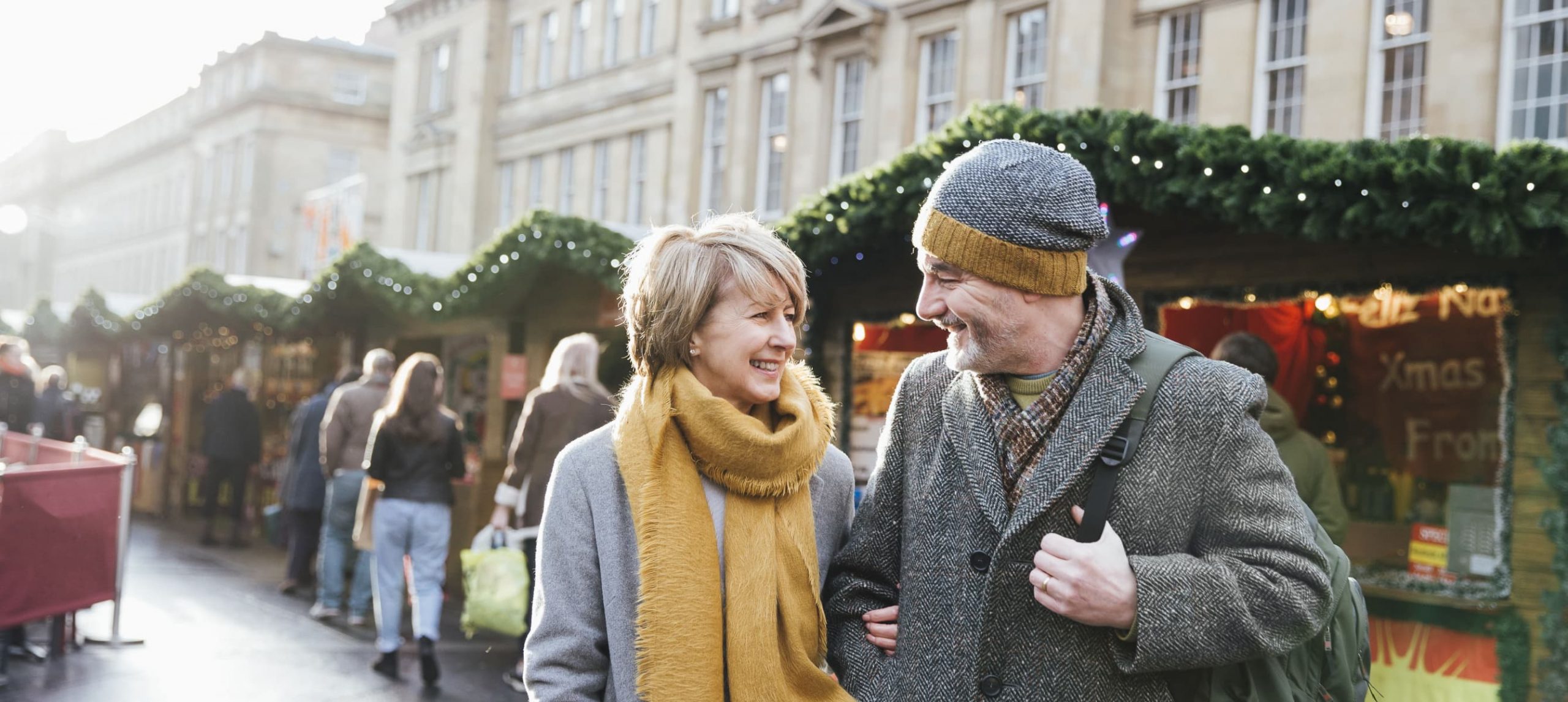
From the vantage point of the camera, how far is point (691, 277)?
253 cm

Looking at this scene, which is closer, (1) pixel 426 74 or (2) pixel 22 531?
(2) pixel 22 531

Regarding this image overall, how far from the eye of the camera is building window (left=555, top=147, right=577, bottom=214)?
1136 inches

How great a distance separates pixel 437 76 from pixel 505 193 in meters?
4.97

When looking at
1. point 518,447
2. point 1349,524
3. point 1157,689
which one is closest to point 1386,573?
point 1349,524

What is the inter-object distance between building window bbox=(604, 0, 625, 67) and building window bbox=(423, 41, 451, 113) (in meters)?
7.23

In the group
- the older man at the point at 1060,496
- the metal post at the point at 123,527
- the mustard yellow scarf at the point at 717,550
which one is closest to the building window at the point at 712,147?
the metal post at the point at 123,527

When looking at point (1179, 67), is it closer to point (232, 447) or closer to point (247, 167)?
point (232, 447)

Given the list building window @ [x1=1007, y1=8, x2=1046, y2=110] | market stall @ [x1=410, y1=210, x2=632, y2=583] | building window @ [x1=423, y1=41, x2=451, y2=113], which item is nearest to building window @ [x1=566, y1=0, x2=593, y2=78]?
building window @ [x1=423, y1=41, x2=451, y2=113]

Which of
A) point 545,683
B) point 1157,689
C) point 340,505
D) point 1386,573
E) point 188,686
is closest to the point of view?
point 1157,689

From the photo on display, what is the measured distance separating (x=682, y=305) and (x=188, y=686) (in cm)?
616

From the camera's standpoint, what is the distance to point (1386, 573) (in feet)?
22.2

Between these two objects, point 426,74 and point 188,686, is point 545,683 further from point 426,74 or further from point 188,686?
point 426,74

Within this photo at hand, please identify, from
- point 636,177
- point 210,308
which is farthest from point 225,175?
point 210,308

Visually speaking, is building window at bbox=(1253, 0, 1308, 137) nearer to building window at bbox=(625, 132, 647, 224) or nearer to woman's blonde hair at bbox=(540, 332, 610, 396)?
woman's blonde hair at bbox=(540, 332, 610, 396)
